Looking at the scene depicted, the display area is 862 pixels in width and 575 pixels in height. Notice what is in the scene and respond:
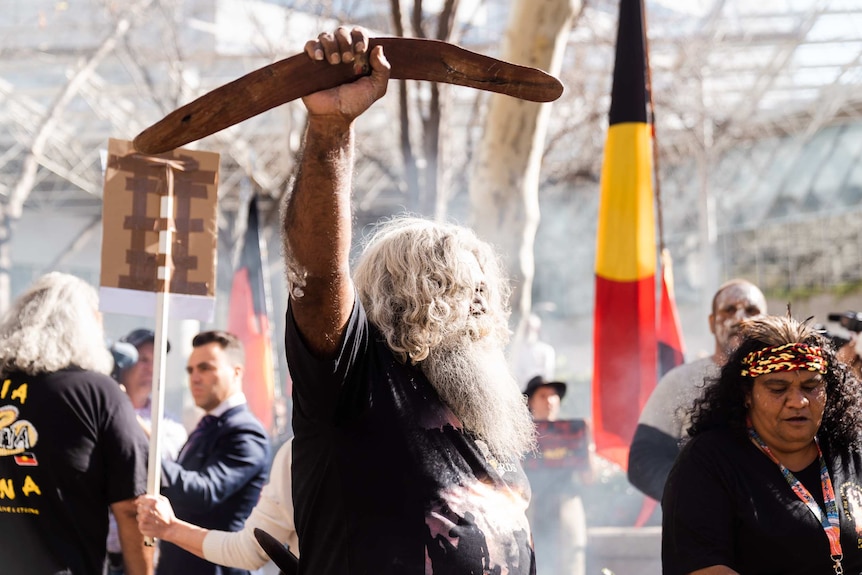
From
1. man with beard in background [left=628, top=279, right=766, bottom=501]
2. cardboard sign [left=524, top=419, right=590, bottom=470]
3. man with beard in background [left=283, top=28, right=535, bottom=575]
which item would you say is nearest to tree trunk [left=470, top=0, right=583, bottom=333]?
cardboard sign [left=524, top=419, right=590, bottom=470]

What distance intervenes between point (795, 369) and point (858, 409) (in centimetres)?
25

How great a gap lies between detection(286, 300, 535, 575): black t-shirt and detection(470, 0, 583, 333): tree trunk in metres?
3.92

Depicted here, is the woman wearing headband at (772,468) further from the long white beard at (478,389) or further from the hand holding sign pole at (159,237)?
the hand holding sign pole at (159,237)

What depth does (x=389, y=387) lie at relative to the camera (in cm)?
212

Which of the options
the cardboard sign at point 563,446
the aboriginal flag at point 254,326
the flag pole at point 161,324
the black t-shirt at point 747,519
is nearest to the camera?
the black t-shirt at point 747,519

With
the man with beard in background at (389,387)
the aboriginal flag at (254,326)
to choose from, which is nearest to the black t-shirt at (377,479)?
the man with beard in background at (389,387)

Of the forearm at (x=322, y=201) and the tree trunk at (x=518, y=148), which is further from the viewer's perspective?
the tree trunk at (x=518, y=148)

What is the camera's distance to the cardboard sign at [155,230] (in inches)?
134

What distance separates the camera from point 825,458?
3.01 m

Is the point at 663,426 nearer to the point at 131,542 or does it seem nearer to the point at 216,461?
the point at 216,461

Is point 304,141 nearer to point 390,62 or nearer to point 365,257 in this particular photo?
point 390,62

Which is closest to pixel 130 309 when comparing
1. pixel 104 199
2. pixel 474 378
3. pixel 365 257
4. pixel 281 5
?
pixel 104 199

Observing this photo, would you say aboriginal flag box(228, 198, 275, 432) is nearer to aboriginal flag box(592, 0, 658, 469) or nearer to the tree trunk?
the tree trunk

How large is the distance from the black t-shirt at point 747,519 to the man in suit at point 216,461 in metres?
1.86
